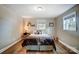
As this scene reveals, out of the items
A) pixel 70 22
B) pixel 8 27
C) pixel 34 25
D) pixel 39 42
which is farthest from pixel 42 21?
pixel 8 27

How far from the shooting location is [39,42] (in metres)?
2.06

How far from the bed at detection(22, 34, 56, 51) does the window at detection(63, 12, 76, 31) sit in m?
0.43

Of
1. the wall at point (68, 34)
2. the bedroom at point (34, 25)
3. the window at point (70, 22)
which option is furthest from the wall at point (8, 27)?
the window at point (70, 22)

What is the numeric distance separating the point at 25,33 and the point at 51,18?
649mm

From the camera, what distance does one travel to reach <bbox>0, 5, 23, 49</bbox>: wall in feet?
5.52

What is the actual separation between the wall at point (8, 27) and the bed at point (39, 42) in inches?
9.6

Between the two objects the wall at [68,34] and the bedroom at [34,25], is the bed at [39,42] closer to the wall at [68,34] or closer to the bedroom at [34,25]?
the bedroom at [34,25]

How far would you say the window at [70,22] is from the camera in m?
1.72

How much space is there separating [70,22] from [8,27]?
46.9 inches

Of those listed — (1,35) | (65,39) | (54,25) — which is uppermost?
(54,25)

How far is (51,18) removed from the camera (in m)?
2.03
